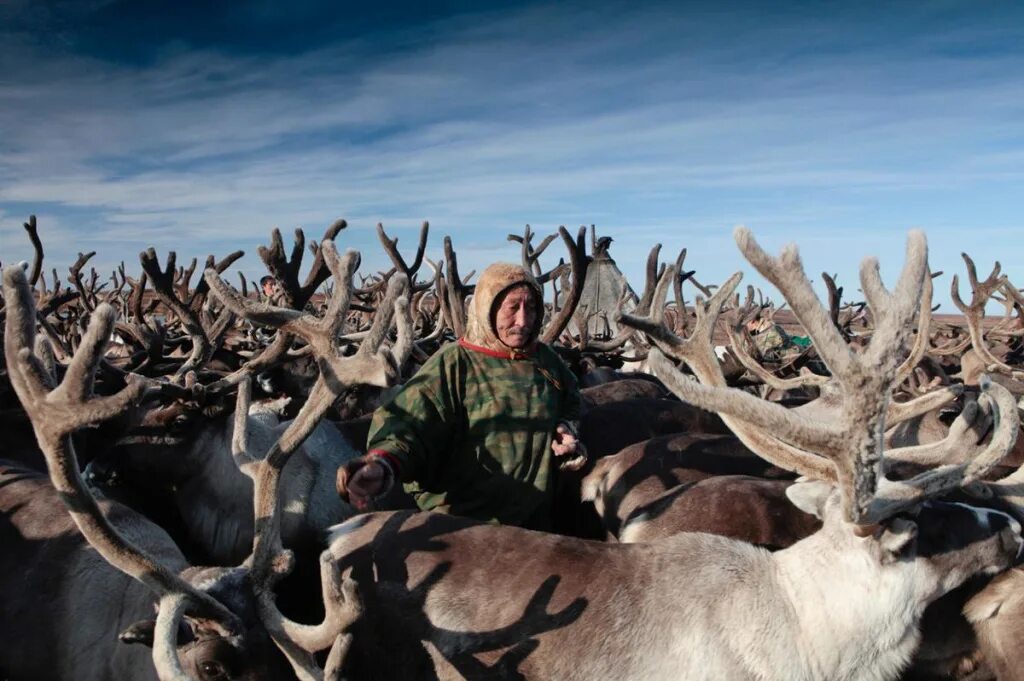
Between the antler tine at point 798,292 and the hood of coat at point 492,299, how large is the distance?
4.05ft

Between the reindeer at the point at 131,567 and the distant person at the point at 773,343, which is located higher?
the reindeer at the point at 131,567

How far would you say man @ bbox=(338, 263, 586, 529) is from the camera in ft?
9.73

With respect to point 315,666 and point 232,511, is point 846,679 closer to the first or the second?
point 315,666

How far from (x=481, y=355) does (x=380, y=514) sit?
0.78 m

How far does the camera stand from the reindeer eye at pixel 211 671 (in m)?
2.05

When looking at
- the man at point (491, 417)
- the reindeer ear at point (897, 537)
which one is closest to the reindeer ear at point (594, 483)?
the man at point (491, 417)

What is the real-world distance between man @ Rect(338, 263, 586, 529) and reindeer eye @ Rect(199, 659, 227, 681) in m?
0.90

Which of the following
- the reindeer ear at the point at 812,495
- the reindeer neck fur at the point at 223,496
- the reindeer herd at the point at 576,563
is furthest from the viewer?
the reindeer neck fur at the point at 223,496

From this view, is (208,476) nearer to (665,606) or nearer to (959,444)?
(665,606)

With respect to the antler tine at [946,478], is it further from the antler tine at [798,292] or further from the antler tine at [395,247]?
the antler tine at [395,247]

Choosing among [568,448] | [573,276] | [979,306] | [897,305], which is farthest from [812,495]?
[979,306]

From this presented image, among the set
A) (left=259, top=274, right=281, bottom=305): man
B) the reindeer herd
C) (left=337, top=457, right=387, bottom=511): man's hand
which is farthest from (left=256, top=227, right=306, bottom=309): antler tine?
(left=337, top=457, right=387, bottom=511): man's hand

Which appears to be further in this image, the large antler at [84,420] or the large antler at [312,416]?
the large antler at [312,416]

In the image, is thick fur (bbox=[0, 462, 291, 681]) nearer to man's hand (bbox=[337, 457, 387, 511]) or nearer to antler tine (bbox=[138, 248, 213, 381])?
man's hand (bbox=[337, 457, 387, 511])
